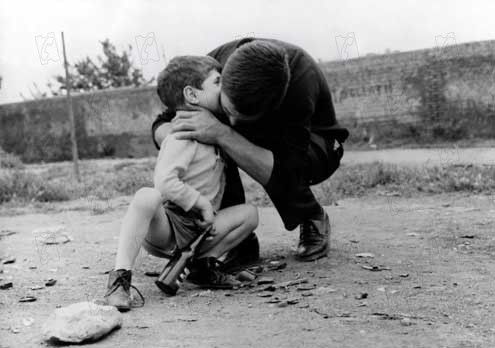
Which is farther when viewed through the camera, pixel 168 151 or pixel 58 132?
pixel 58 132

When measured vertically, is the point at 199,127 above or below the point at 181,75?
below

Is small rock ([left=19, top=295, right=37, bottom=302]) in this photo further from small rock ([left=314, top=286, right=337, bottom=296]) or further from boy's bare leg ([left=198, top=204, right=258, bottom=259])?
small rock ([left=314, top=286, right=337, bottom=296])

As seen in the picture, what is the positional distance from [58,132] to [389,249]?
13.0m

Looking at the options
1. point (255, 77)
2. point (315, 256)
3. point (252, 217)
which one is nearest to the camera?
point (255, 77)

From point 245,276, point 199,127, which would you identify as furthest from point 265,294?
point 199,127

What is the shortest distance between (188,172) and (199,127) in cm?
23

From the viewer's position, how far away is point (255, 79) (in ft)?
9.96

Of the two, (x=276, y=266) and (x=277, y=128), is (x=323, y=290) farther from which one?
(x=277, y=128)

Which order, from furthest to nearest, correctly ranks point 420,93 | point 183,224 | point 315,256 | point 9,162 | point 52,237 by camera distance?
point 9,162
point 420,93
point 52,237
point 315,256
point 183,224

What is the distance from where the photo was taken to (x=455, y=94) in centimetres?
1069

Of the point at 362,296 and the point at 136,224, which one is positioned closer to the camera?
the point at 362,296

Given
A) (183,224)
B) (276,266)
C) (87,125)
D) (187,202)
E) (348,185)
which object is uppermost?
(187,202)

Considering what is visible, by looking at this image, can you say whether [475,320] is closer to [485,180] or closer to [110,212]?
[485,180]

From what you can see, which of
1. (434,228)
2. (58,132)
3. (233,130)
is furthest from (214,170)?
(58,132)
